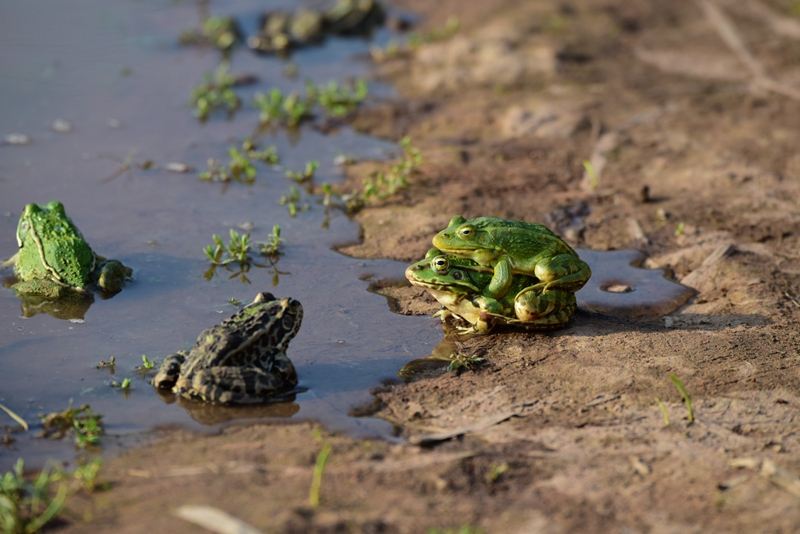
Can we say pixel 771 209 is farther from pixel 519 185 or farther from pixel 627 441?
pixel 627 441

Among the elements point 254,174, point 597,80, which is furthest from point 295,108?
point 597,80

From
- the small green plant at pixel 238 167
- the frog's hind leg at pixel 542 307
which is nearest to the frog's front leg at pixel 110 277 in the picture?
the small green plant at pixel 238 167

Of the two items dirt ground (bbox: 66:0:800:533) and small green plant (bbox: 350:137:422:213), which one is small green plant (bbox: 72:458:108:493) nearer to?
dirt ground (bbox: 66:0:800:533)

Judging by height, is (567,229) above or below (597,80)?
below

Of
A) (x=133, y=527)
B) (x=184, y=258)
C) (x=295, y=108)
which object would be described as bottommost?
(x=133, y=527)

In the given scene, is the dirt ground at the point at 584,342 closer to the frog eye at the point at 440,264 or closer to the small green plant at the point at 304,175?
the small green plant at the point at 304,175

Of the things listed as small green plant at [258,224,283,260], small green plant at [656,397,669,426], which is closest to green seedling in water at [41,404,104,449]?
small green plant at [258,224,283,260]

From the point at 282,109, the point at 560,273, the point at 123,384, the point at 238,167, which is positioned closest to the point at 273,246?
the point at 238,167
